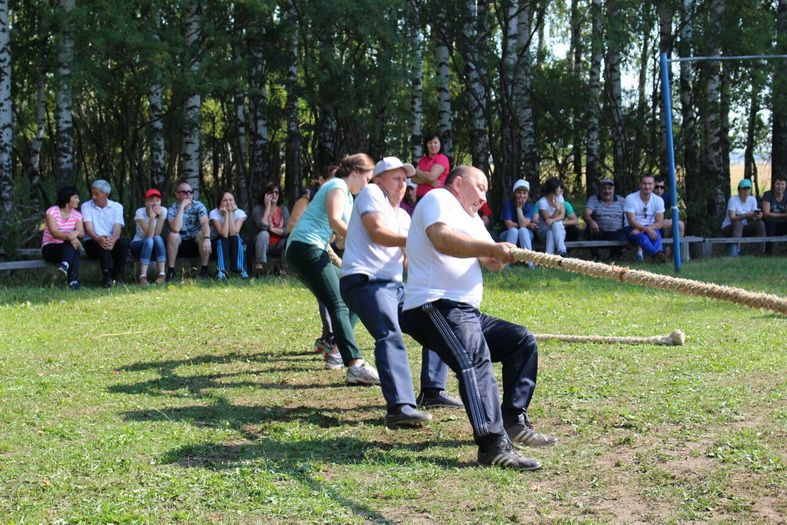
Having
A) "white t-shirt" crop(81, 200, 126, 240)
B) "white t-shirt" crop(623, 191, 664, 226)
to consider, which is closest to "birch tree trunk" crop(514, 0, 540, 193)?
"white t-shirt" crop(623, 191, 664, 226)

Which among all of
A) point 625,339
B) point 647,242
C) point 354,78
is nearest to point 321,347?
point 625,339

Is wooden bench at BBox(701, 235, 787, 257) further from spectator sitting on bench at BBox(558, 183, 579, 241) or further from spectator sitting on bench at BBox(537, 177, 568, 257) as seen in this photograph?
spectator sitting on bench at BBox(537, 177, 568, 257)

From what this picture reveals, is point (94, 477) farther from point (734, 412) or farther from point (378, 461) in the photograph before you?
point (734, 412)

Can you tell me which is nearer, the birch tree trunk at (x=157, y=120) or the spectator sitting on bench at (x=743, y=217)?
the birch tree trunk at (x=157, y=120)

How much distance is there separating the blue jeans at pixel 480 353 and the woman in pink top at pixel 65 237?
9.33m

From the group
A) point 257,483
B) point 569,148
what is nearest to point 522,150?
point 569,148

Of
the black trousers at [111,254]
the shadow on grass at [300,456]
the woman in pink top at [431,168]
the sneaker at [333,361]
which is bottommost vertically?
the shadow on grass at [300,456]

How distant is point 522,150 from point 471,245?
57.2 ft

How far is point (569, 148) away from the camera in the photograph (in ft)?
104

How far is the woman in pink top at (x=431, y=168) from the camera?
53.3 feet

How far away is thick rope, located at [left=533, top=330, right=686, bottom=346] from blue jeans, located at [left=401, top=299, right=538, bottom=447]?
11.5 feet

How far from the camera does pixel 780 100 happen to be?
20891 mm

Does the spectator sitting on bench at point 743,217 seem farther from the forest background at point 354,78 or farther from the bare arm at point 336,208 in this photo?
the bare arm at point 336,208

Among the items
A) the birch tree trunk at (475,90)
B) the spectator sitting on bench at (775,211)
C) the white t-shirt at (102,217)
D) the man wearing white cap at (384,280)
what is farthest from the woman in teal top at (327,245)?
the birch tree trunk at (475,90)
